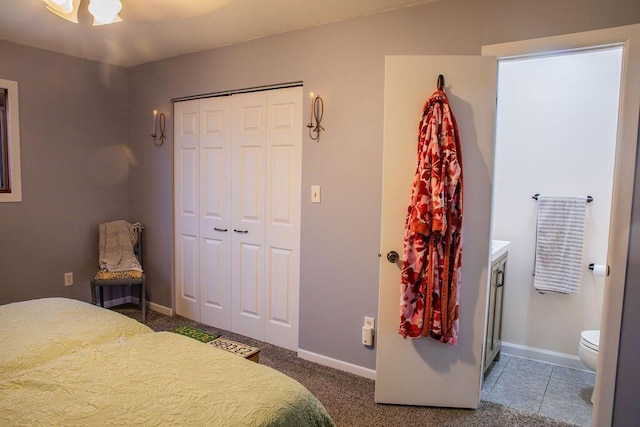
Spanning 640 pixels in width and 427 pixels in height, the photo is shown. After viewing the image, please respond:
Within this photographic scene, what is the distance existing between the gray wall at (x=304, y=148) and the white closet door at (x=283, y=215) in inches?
4.6

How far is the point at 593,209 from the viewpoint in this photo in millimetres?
2865

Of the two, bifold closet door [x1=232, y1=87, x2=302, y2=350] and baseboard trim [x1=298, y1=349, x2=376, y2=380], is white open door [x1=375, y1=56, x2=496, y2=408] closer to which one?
baseboard trim [x1=298, y1=349, x2=376, y2=380]

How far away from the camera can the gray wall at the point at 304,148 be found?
2320 mm

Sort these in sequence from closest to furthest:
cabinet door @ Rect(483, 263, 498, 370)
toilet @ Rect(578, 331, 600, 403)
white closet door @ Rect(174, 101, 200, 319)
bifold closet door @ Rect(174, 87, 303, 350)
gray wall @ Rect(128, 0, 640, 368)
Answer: gray wall @ Rect(128, 0, 640, 368)
toilet @ Rect(578, 331, 600, 403)
cabinet door @ Rect(483, 263, 498, 370)
bifold closet door @ Rect(174, 87, 303, 350)
white closet door @ Rect(174, 101, 200, 319)

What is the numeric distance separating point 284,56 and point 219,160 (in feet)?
3.39

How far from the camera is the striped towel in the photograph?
9.45 feet

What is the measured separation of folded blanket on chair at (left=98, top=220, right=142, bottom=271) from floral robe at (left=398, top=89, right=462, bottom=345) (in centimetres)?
260

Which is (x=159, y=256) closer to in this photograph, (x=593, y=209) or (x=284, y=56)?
(x=284, y=56)

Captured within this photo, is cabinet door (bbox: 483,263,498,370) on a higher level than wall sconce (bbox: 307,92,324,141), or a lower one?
lower

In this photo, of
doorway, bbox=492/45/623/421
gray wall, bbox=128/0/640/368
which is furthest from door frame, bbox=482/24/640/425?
doorway, bbox=492/45/623/421

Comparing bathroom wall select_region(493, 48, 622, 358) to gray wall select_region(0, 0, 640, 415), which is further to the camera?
bathroom wall select_region(493, 48, 622, 358)

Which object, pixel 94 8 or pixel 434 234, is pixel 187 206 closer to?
pixel 94 8

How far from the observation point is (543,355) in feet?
10.0

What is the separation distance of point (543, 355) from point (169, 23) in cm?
360
